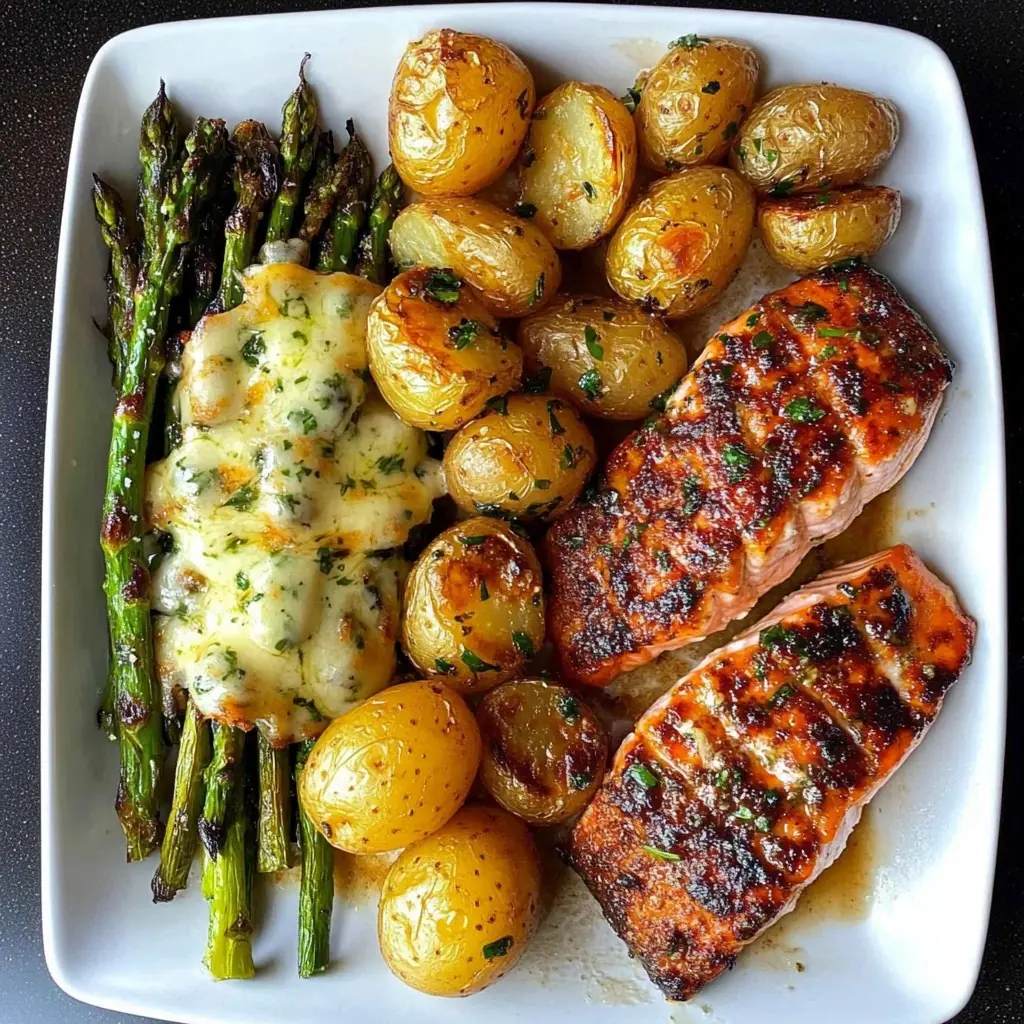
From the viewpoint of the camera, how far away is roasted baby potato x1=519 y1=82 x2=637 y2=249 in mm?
2074

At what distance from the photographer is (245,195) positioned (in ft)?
7.41

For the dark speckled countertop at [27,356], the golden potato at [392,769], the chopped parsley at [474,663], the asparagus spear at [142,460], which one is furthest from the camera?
the dark speckled countertop at [27,356]

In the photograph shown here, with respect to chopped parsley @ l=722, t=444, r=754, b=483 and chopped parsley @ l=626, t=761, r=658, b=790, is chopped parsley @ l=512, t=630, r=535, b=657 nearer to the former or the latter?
chopped parsley @ l=626, t=761, r=658, b=790

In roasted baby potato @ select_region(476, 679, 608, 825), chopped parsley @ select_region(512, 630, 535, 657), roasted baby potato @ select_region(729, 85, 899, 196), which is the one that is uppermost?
roasted baby potato @ select_region(729, 85, 899, 196)

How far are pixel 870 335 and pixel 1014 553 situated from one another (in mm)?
794

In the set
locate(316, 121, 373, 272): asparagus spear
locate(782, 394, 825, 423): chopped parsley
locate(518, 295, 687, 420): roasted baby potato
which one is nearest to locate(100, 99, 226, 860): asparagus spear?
locate(316, 121, 373, 272): asparagus spear

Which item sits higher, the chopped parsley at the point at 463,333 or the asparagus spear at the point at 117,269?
the chopped parsley at the point at 463,333

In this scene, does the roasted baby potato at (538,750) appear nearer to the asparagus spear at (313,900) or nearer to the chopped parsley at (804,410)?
the asparagus spear at (313,900)

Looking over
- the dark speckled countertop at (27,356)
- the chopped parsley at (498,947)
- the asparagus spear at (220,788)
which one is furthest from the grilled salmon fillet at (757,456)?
the dark speckled countertop at (27,356)

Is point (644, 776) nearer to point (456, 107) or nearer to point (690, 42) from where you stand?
point (456, 107)

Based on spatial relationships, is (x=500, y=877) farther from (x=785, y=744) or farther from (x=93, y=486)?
(x=93, y=486)

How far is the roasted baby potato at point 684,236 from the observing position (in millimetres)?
2062

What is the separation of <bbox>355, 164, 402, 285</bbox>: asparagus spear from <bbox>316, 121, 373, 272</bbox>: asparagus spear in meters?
0.03

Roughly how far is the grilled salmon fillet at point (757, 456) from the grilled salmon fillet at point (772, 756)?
0.53 feet
